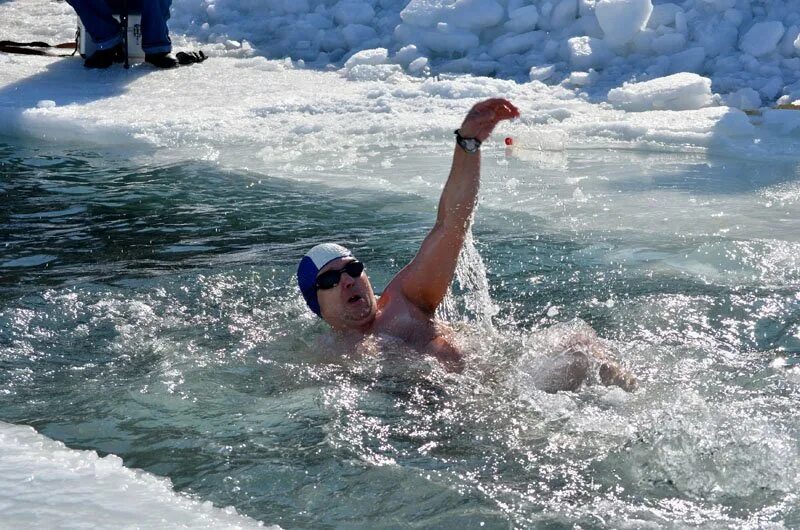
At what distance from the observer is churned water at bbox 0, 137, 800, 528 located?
3639 mm

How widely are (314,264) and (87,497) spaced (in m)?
1.78

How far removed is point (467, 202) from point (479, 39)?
25.3 feet

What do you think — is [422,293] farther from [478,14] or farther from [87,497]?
[478,14]

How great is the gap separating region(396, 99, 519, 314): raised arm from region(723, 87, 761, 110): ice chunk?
18.4ft

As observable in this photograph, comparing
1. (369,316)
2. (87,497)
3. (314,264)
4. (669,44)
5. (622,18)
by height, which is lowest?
(87,497)

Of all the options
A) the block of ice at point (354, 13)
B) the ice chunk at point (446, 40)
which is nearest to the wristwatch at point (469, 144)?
the ice chunk at point (446, 40)

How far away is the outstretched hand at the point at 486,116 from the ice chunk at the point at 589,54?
22.4 ft

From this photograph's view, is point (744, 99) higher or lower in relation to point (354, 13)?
lower

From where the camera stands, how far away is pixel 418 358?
4.76 m

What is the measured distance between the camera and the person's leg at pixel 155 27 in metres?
11.2

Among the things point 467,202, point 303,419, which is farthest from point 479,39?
point 303,419

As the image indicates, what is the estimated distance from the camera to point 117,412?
14.2 ft

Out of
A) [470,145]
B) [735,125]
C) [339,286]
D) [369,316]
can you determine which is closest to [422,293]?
[369,316]

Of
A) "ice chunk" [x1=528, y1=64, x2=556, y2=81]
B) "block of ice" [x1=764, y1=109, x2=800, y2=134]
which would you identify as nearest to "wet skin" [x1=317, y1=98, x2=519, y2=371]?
"block of ice" [x1=764, y1=109, x2=800, y2=134]
